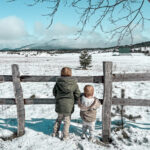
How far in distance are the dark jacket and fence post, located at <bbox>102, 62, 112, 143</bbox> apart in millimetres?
631

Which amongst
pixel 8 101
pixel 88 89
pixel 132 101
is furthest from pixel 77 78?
pixel 8 101

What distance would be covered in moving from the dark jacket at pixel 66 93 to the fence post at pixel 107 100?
0.63 metres

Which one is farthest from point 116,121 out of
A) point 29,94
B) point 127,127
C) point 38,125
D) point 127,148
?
point 29,94

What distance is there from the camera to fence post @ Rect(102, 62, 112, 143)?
395 cm

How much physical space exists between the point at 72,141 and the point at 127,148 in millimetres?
1208

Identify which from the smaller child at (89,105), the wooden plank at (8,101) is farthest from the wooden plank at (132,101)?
the wooden plank at (8,101)

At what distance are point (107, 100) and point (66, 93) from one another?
92cm

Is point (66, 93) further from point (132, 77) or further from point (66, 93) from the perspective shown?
point (132, 77)

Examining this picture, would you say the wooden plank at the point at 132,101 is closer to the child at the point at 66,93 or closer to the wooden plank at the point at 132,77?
the wooden plank at the point at 132,77

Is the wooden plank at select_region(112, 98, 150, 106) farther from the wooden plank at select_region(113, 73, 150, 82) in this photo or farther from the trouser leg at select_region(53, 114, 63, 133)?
the trouser leg at select_region(53, 114, 63, 133)

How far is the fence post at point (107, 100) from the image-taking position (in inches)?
155

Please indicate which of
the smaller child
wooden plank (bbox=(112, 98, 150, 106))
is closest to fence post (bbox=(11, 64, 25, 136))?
the smaller child

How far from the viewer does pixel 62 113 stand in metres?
4.17

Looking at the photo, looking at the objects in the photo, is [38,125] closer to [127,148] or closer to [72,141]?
[72,141]
